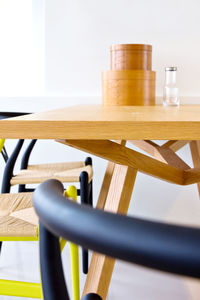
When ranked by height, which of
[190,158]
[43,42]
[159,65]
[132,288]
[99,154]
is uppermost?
[43,42]

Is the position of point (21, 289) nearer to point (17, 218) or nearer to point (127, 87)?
point (17, 218)

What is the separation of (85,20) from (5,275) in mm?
1460

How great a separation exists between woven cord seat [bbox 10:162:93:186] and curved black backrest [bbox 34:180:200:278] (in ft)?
4.52

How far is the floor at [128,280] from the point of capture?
1.54 meters

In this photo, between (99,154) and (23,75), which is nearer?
(99,154)

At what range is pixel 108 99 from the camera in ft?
4.85

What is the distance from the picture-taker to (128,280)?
5.54 feet

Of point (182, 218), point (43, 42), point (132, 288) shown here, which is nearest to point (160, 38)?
point (43, 42)

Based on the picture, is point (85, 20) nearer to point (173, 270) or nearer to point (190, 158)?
point (190, 158)

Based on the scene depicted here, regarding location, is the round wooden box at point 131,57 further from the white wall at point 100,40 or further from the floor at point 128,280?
the floor at point 128,280

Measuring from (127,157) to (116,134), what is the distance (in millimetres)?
367

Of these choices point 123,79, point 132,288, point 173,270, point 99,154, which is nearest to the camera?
point 173,270

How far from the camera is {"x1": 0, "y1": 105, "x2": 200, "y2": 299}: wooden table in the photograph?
673mm

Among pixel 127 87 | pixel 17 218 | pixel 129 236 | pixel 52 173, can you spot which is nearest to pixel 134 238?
pixel 129 236
